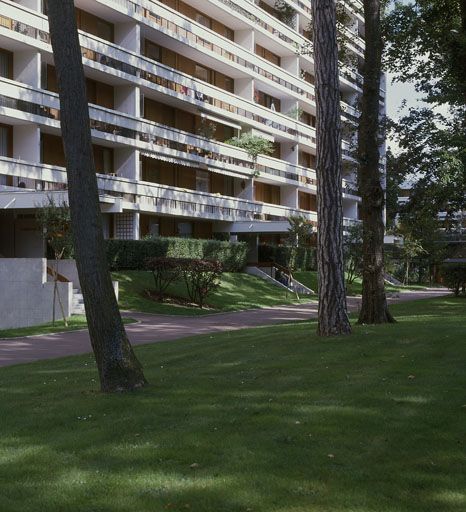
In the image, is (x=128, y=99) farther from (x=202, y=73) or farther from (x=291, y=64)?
(x=291, y=64)

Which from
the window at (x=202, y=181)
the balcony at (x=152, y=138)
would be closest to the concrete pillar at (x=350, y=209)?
the balcony at (x=152, y=138)

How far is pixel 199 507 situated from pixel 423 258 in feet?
193

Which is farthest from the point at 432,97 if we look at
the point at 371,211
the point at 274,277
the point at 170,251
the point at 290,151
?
the point at 290,151

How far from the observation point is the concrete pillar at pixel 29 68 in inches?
1190

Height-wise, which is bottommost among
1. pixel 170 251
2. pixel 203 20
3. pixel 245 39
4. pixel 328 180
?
pixel 170 251

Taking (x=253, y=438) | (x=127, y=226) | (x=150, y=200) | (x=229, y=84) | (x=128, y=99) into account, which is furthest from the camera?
(x=229, y=84)

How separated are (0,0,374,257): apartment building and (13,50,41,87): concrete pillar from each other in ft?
0.14

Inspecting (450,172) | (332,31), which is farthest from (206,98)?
(332,31)

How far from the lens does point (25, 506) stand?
428 cm

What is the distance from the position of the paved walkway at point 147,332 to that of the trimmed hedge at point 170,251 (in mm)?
5375

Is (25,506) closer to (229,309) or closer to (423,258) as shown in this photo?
(229,309)

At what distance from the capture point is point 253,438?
548 cm

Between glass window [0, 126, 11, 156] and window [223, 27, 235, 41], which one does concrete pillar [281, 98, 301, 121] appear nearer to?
window [223, 27, 235, 41]

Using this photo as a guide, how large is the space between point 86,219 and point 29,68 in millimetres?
24790
